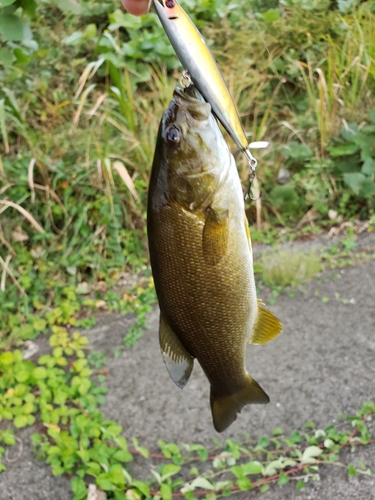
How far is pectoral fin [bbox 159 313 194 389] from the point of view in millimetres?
1250

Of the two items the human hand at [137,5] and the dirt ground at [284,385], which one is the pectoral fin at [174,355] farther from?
the dirt ground at [284,385]

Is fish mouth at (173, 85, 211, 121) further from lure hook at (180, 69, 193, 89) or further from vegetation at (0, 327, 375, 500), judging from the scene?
vegetation at (0, 327, 375, 500)

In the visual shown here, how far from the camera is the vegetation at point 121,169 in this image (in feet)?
8.76

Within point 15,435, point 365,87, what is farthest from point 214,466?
point 365,87

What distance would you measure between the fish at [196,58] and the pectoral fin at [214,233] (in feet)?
0.65

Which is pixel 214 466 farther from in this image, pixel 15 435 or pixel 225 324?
pixel 225 324

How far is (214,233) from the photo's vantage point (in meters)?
1.14

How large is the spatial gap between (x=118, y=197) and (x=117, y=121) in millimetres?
827

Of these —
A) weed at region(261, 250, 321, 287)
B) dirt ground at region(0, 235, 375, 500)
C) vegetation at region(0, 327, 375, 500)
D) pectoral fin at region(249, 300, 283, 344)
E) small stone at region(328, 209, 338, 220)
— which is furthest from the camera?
small stone at region(328, 209, 338, 220)

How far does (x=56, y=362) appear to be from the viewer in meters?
2.91

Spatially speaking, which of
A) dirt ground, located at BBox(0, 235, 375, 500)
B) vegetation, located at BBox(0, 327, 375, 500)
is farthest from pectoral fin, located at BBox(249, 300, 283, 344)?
dirt ground, located at BBox(0, 235, 375, 500)

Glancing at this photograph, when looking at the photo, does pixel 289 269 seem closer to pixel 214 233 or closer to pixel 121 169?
pixel 121 169

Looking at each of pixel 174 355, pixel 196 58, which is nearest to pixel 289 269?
pixel 174 355

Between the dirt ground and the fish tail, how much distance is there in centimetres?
102
